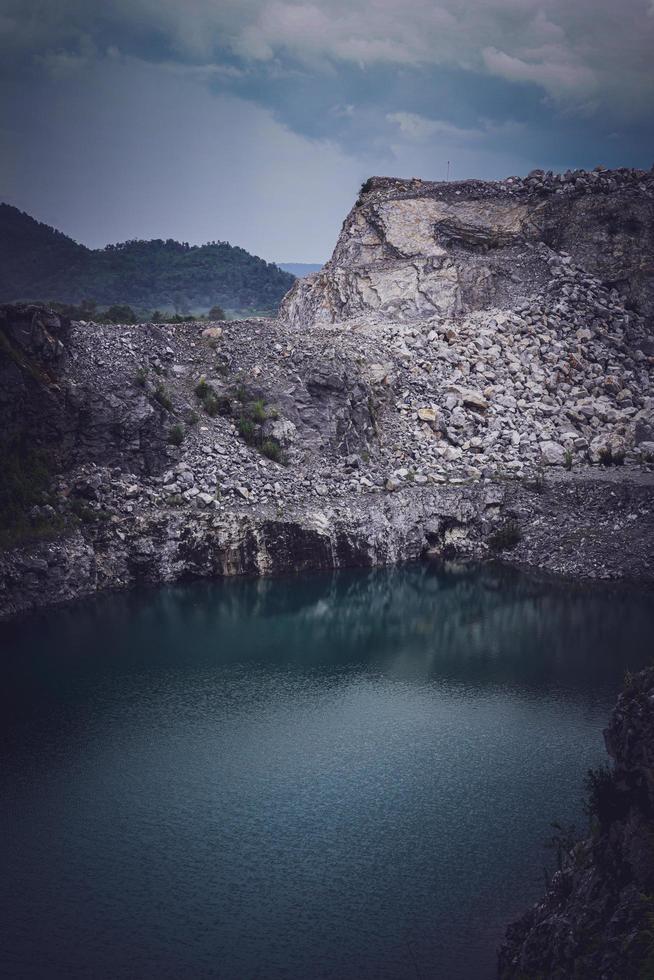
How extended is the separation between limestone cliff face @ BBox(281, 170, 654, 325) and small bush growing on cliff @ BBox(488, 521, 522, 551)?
673 inches

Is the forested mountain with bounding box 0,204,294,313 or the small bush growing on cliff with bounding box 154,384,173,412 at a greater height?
the forested mountain with bounding box 0,204,294,313

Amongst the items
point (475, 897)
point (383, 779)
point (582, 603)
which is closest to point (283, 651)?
point (383, 779)

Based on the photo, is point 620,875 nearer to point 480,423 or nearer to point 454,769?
point 454,769

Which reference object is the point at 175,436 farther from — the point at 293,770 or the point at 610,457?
the point at 610,457

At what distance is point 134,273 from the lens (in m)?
117

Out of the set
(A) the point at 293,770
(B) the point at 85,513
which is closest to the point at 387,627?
(A) the point at 293,770

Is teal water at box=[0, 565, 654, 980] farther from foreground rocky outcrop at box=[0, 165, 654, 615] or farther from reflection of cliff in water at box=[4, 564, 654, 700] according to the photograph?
foreground rocky outcrop at box=[0, 165, 654, 615]

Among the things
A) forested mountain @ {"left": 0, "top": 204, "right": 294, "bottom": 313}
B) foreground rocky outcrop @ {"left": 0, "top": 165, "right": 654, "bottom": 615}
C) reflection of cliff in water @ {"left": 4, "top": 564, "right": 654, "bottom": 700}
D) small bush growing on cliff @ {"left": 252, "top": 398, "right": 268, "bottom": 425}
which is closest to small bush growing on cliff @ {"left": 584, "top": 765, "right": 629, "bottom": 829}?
reflection of cliff in water @ {"left": 4, "top": 564, "right": 654, "bottom": 700}

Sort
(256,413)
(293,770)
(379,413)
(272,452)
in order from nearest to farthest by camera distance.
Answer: (293,770) → (272,452) → (256,413) → (379,413)

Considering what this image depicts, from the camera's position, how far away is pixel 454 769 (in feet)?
75.6

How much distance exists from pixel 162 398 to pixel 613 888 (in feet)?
111

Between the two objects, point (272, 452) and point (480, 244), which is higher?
point (480, 244)

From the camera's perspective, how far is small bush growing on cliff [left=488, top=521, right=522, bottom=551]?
41.3 metres

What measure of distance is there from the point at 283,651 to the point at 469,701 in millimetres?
8113
